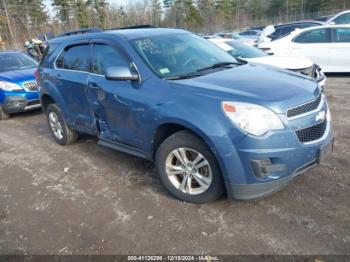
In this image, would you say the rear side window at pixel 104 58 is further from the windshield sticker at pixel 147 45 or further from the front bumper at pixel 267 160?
the front bumper at pixel 267 160

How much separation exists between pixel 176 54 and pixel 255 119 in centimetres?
153

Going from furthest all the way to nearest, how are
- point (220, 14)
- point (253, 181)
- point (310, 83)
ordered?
point (220, 14), point (310, 83), point (253, 181)

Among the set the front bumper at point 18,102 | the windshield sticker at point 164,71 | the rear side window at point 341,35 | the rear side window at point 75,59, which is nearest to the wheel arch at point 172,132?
the windshield sticker at point 164,71

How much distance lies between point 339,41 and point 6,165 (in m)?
8.98

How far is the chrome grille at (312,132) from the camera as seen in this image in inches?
120

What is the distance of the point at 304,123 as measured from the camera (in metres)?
3.09

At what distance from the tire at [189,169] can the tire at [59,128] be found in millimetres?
2521

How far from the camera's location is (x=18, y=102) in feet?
25.8

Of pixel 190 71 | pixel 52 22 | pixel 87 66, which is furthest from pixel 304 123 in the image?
pixel 52 22

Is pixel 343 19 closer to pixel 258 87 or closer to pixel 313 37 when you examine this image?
pixel 313 37

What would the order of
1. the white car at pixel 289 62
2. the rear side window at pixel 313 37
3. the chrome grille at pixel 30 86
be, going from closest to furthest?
the white car at pixel 289 62
the chrome grille at pixel 30 86
the rear side window at pixel 313 37

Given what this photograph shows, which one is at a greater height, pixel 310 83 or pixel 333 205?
pixel 310 83

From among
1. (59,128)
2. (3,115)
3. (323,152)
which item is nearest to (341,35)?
(323,152)

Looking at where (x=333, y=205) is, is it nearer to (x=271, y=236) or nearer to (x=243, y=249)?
(x=271, y=236)
